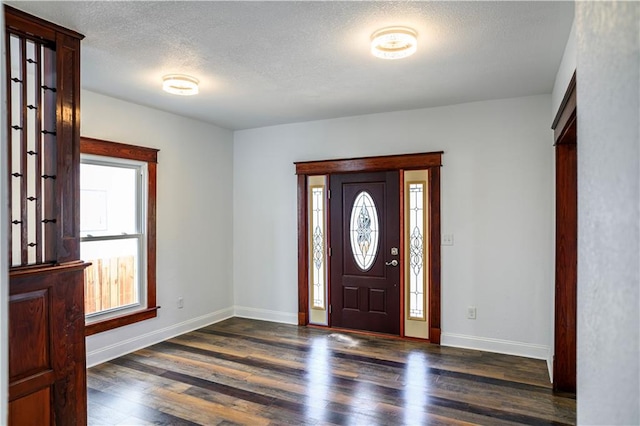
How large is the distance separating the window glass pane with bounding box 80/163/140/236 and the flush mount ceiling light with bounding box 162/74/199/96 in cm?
113

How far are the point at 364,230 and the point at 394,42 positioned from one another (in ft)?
Result: 8.57

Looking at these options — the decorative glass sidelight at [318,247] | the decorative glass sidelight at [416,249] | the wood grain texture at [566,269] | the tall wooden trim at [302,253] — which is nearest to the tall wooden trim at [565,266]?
the wood grain texture at [566,269]

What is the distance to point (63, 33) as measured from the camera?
2490 millimetres

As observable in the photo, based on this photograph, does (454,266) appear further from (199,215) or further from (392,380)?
(199,215)

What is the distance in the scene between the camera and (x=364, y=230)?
4816 millimetres

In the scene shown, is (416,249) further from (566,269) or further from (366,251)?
(566,269)

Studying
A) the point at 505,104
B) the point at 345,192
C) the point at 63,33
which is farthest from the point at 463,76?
the point at 63,33

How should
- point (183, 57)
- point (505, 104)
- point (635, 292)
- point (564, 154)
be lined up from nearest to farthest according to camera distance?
point (635, 292)
point (183, 57)
point (564, 154)
point (505, 104)

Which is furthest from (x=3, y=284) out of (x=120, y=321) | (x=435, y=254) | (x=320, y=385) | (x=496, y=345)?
(x=496, y=345)

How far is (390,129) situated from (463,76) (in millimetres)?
1313

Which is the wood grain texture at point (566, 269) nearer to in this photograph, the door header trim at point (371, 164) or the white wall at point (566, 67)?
the white wall at point (566, 67)

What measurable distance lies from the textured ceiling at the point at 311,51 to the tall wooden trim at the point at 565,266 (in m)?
0.76

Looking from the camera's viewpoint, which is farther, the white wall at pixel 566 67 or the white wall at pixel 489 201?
the white wall at pixel 489 201

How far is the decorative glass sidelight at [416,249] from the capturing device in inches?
177
